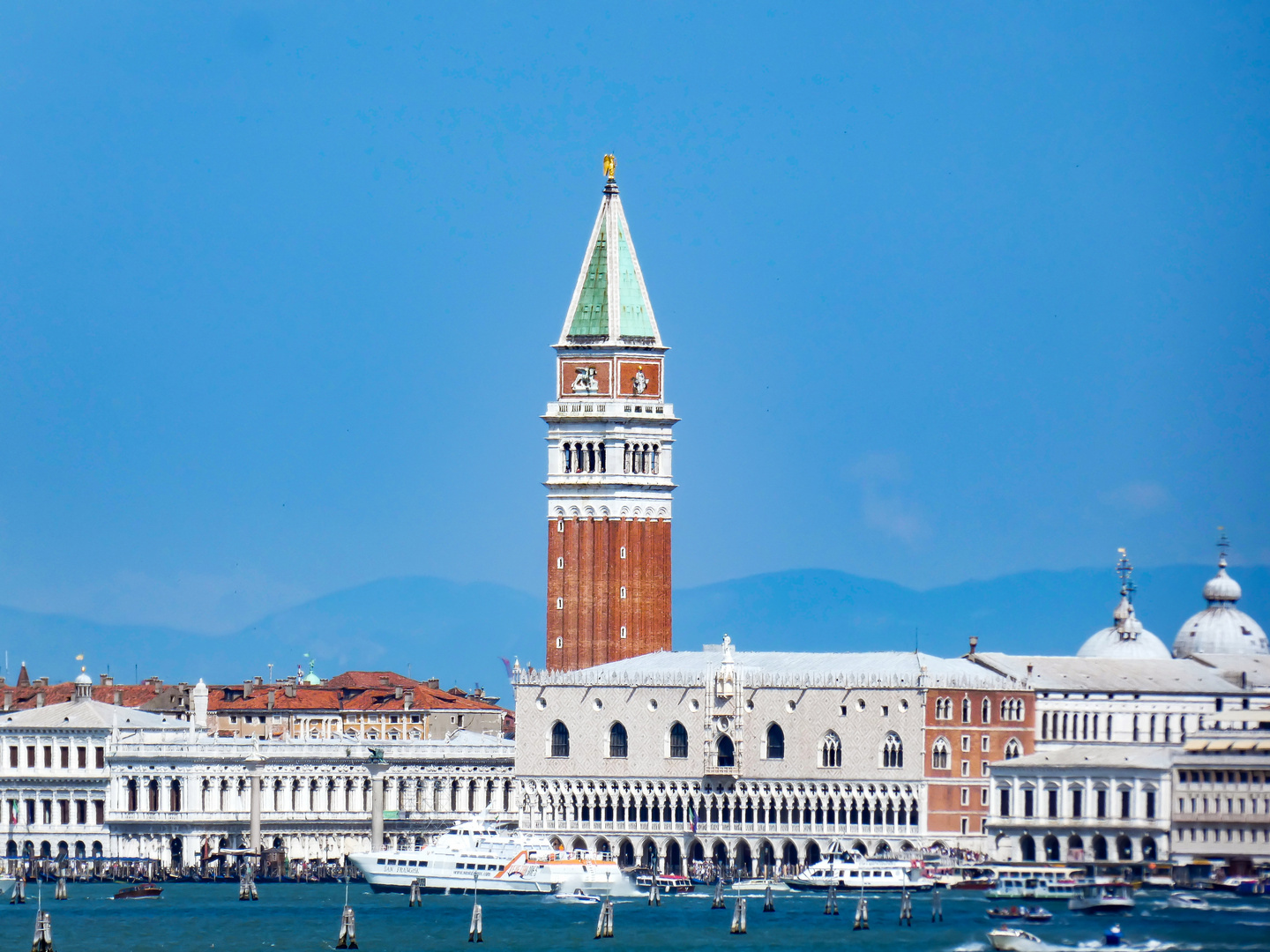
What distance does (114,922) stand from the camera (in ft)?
421

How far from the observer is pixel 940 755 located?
14912 cm

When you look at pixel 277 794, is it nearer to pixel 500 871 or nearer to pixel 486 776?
pixel 486 776

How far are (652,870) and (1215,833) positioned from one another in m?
21.7

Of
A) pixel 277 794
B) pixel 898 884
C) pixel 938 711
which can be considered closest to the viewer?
pixel 898 884

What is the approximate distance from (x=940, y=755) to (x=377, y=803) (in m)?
23.2

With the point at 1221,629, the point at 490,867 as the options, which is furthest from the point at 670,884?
the point at 1221,629

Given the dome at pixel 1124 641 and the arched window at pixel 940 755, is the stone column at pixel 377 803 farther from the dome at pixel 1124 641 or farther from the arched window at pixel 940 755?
the dome at pixel 1124 641

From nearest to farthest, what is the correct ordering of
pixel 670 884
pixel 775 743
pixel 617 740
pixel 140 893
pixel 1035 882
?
1. pixel 1035 882
2. pixel 140 893
3. pixel 670 884
4. pixel 775 743
5. pixel 617 740

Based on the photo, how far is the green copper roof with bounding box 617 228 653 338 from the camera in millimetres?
166375

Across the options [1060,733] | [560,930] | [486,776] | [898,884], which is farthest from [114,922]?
[1060,733]

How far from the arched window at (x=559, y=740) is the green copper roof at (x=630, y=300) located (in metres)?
18.4

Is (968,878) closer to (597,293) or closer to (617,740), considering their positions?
(617,740)

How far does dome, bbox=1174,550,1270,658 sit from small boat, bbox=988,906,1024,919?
58973 millimetres

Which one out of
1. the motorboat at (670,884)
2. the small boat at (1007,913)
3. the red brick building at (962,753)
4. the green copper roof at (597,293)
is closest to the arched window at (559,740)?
the motorboat at (670,884)
